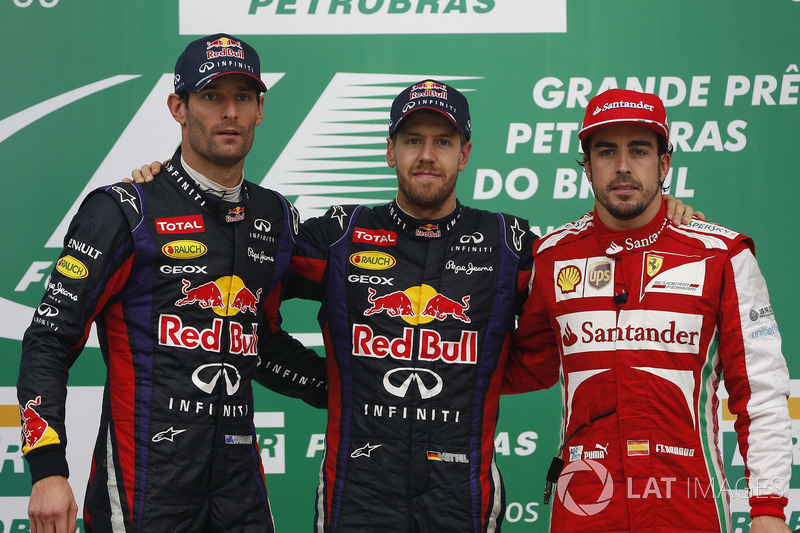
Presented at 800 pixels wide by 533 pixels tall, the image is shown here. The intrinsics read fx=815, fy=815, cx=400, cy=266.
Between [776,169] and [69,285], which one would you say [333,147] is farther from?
[776,169]

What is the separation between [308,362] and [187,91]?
976 mm

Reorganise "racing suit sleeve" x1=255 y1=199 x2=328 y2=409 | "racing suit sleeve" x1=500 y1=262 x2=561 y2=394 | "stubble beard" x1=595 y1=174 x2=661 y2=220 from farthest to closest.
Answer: "racing suit sleeve" x1=255 y1=199 x2=328 y2=409 < "racing suit sleeve" x1=500 y1=262 x2=561 y2=394 < "stubble beard" x1=595 y1=174 x2=661 y2=220

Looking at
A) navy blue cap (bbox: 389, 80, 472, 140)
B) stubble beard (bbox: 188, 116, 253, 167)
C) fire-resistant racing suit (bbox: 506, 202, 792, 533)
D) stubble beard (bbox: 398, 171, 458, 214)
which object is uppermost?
navy blue cap (bbox: 389, 80, 472, 140)

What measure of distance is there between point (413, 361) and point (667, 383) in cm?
73

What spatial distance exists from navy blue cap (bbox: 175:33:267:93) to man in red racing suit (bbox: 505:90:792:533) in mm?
1011

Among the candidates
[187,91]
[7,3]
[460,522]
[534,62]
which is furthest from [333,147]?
[460,522]

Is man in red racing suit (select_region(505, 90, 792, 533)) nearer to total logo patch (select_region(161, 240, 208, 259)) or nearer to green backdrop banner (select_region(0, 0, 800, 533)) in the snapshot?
total logo patch (select_region(161, 240, 208, 259))

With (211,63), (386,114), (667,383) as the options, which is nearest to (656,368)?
(667,383)

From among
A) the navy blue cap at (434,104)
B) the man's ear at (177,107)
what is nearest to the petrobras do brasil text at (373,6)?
the navy blue cap at (434,104)

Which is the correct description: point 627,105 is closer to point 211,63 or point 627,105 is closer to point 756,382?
point 756,382

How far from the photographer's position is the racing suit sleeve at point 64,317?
199 centimetres

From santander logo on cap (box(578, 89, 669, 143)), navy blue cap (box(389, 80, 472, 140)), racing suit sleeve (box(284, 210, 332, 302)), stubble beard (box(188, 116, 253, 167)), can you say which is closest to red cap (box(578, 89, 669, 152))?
santander logo on cap (box(578, 89, 669, 143))

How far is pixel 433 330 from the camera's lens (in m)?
2.47

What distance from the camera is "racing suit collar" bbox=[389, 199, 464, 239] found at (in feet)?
8.41
